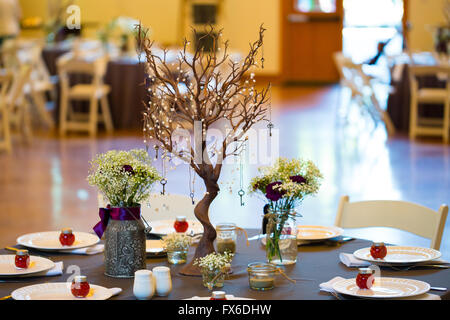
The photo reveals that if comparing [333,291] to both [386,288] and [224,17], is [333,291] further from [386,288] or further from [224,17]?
[224,17]

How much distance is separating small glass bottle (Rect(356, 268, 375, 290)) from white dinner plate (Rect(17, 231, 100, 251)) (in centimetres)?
93

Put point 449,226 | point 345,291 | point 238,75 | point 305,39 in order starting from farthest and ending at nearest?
point 305,39, point 449,226, point 238,75, point 345,291

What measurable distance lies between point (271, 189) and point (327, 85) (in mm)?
13631

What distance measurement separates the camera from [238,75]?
2166 millimetres

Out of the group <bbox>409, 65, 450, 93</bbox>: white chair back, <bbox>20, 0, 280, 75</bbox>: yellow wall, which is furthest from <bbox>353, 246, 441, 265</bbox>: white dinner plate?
<bbox>20, 0, 280, 75</bbox>: yellow wall

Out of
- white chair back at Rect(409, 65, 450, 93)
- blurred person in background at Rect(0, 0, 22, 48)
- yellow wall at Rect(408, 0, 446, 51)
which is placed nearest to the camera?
white chair back at Rect(409, 65, 450, 93)

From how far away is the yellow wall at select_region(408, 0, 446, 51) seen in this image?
48.4 feet

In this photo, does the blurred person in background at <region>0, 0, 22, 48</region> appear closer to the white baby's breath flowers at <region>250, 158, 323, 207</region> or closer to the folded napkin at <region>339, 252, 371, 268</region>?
the white baby's breath flowers at <region>250, 158, 323, 207</region>

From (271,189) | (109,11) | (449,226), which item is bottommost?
(449,226)

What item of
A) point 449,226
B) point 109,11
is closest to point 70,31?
point 109,11

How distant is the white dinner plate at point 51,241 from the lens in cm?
249
